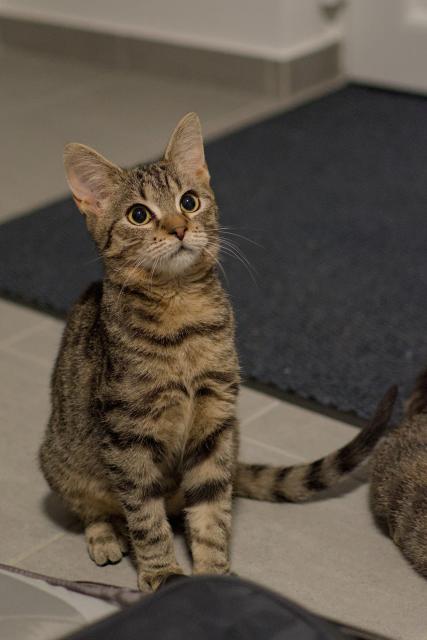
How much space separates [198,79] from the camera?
4367 millimetres

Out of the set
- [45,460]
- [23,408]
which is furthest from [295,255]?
[45,460]

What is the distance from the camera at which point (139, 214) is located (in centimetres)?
166

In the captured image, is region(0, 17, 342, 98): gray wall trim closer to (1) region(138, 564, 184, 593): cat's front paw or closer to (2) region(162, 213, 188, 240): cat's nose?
(2) region(162, 213, 188, 240): cat's nose

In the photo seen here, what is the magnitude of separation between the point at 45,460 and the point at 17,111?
8.66 ft

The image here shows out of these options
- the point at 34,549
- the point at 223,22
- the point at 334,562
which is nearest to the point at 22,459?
the point at 34,549

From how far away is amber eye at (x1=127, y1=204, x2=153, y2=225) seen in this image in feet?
5.46

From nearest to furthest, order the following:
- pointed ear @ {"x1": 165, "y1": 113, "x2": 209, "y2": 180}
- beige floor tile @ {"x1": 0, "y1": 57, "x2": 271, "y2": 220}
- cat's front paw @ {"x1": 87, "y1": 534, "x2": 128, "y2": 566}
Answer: pointed ear @ {"x1": 165, "y1": 113, "x2": 209, "y2": 180} < cat's front paw @ {"x1": 87, "y1": 534, "x2": 128, "y2": 566} < beige floor tile @ {"x1": 0, "y1": 57, "x2": 271, "y2": 220}

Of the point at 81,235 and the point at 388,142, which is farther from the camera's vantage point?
the point at 388,142

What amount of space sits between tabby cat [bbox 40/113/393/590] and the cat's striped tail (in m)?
0.02

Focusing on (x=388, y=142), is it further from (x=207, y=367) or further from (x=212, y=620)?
(x=212, y=620)

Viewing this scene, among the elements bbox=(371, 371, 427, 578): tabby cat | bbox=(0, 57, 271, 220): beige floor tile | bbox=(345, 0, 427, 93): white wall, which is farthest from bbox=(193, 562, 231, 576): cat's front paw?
bbox=(345, 0, 427, 93): white wall

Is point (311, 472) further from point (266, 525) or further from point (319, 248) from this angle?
point (319, 248)

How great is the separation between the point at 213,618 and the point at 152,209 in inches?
32.4

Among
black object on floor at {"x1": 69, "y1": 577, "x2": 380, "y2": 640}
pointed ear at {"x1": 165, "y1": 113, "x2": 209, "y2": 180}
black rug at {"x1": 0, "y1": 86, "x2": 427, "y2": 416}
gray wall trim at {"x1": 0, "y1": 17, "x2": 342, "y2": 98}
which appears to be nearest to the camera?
black object on floor at {"x1": 69, "y1": 577, "x2": 380, "y2": 640}
